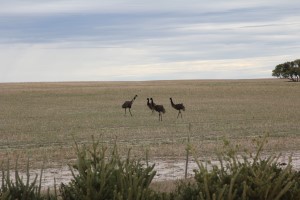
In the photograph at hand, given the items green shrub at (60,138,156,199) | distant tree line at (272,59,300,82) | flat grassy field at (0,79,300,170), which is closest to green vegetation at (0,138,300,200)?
green shrub at (60,138,156,199)

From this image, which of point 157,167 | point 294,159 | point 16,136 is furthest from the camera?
point 16,136

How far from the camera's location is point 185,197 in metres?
6.27

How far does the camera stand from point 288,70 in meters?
112

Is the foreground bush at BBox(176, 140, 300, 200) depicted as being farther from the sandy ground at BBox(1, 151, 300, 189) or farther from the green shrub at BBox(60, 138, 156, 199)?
the sandy ground at BBox(1, 151, 300, 189)

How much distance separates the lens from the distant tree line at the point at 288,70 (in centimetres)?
10744

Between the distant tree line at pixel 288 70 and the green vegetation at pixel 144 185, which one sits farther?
the distant tree line at pixel 288 70

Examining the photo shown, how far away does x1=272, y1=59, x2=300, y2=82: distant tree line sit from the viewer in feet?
352

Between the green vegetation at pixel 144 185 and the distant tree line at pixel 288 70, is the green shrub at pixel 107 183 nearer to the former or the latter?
the green vegetation at pixel 144 185

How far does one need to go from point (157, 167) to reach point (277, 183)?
341 inches

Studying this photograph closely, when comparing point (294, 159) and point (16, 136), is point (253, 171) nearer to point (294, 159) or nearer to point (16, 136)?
point (294, 159)

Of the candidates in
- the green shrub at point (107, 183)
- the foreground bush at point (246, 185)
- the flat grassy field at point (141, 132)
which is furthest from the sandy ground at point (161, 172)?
the foreground bush at point (246, 185)

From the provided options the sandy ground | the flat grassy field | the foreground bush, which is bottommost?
the flat grassy field

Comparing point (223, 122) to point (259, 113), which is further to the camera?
point (259, 113)

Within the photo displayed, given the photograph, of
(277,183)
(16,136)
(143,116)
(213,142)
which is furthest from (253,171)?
(143,116)
